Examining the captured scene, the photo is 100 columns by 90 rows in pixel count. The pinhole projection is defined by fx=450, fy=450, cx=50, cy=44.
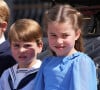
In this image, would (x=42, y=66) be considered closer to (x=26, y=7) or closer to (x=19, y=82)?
(x=19, y=82)

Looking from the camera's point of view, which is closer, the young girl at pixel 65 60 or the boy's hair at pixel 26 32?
the young girl at pixel 65 60

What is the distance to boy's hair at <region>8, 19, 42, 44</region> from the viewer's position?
2838 mm

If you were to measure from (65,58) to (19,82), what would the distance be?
37cm

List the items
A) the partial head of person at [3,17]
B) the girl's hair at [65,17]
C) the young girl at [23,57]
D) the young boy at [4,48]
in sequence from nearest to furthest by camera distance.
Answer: the girl's hair at [65,17]
the young girl at [23,57]
the young boy at [4,48]
the partial head of person at [3,17]

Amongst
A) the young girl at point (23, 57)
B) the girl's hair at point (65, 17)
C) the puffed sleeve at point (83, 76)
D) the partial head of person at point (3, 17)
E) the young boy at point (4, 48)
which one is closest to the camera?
the puffed sleeve at point (83, 76)

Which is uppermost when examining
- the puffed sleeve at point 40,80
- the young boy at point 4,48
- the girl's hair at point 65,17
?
the girl's hair at point 65,17

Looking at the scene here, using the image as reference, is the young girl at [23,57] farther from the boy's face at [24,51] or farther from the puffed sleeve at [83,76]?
the puffed sleeve at [83,76]

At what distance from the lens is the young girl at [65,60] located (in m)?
2.54

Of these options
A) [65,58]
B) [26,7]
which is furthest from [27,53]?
[26,7]

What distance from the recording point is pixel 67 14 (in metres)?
2.72


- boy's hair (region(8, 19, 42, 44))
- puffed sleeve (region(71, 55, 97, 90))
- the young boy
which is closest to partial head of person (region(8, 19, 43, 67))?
boy's hair (region(8, 19, 42, 44))

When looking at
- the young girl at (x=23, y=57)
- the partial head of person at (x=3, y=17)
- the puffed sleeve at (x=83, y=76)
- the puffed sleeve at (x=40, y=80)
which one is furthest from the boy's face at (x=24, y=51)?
the puffed sleeve at (x=83, y=76)

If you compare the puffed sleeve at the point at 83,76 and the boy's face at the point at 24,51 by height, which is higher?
the boy's face at the point at 24,51

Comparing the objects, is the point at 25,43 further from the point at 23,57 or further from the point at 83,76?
the point at 83,76
